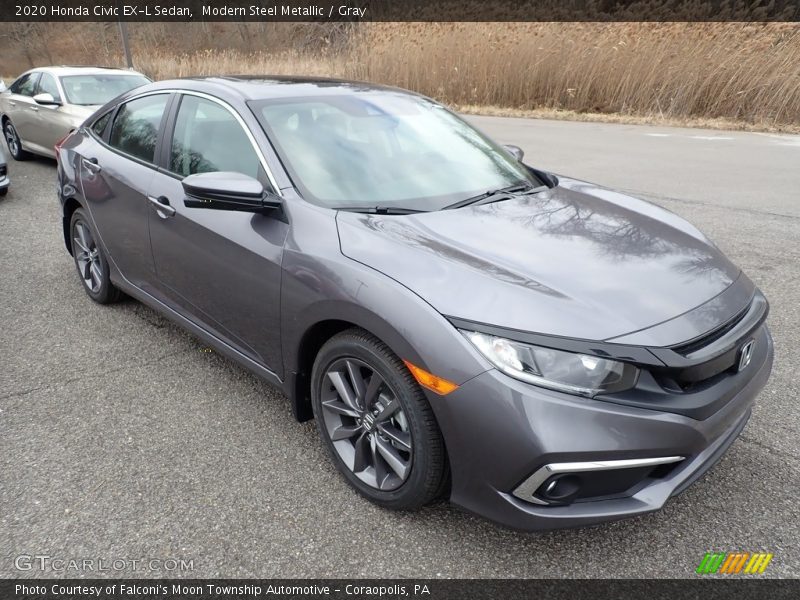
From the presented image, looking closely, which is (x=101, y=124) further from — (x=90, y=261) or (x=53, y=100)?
(x=53, y=100)

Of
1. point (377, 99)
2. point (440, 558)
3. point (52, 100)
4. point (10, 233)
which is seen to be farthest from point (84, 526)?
point (52, 100)

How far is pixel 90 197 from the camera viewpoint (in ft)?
13.0

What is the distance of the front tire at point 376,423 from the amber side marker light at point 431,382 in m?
0.06

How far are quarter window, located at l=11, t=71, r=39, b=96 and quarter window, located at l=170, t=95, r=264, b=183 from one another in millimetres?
7542

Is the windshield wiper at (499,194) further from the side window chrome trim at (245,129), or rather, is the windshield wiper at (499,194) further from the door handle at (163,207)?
the door handle at (163,207)

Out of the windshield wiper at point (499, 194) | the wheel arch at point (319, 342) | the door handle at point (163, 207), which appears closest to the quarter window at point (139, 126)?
the door handle at point (163, 207)

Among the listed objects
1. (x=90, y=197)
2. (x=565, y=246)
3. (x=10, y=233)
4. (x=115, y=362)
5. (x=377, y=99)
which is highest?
(x=377, y=99)

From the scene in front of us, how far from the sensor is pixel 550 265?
2.22 meters

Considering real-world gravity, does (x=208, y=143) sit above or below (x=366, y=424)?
above

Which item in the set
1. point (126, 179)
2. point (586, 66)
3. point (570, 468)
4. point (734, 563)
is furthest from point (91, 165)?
point (586, 66)

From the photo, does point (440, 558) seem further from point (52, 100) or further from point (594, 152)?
point (594, 152)

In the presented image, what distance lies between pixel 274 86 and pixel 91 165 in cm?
152

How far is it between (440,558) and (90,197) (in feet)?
10.7

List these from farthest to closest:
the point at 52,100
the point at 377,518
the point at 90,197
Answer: the point at 52,100, the point at 90,197, the point at 377,518
